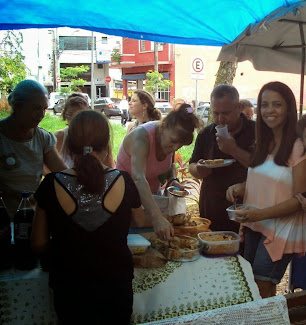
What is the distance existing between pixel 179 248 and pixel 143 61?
89.9 ft

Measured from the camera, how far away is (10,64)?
453 inches

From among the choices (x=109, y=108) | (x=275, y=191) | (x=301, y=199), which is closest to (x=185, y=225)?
(x=275, y=191)

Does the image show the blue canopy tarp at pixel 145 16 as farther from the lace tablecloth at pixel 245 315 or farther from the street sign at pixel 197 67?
the street sign at pixel 197 67

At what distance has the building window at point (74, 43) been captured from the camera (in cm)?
4378

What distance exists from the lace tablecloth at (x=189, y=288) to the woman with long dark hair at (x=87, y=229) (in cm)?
20

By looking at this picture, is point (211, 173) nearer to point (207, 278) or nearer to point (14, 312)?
point (207, 278)

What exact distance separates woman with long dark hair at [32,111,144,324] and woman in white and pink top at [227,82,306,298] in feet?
2.52

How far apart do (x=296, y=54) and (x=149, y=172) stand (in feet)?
7.64

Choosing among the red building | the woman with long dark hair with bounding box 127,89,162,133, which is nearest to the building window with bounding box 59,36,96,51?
the red building

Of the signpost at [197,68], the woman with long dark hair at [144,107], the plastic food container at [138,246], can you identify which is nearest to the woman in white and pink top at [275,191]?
the plastic food container at [138,246]

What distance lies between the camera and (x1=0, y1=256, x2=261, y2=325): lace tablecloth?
1568 millimetres

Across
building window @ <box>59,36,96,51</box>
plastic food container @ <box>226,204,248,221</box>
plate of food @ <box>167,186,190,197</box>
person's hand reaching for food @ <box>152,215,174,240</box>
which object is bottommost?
person's hand reaching for food @ <box>152,215,174,240</box>

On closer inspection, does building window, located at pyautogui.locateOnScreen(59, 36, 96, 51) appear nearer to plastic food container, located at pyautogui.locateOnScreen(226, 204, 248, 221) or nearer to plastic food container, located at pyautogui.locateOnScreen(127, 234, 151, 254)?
plastic food container, located at pyautogui.locateOnScreen(226, 204, 248, 221)

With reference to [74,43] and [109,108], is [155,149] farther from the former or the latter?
[74,43]
